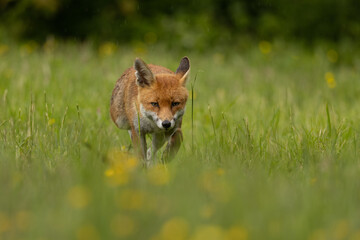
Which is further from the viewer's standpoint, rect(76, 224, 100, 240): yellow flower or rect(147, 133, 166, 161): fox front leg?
rect(147, 133, 166, 161): fox front leg

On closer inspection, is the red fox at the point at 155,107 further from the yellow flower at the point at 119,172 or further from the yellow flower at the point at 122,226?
the yellow flower at the point at 122,226

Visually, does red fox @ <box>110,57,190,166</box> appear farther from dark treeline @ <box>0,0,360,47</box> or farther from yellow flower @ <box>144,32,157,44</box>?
yellow flower @ <box>144,32,157,44</box>

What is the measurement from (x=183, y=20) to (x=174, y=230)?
14336 millimetres

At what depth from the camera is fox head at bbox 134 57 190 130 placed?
5.04 m

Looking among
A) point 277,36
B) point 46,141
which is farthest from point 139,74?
point 277,36

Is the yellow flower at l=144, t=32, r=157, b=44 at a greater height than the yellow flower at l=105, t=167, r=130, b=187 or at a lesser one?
greater

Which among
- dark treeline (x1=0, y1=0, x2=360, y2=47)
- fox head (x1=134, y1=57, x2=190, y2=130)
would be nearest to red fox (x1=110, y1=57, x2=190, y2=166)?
fox head (x1=134, y1=57, x2=190, y2=130)

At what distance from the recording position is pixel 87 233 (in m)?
2.43

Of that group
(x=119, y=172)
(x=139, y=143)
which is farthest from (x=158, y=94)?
(x=119, y=172)

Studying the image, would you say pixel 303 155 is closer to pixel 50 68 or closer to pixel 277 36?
pixel 50 68

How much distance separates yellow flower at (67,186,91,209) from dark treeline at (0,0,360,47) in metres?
10.8

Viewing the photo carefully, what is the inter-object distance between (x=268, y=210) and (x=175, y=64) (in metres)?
8.28

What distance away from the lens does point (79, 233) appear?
2.44 m

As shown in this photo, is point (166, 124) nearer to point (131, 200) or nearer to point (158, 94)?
point (158, 94)
